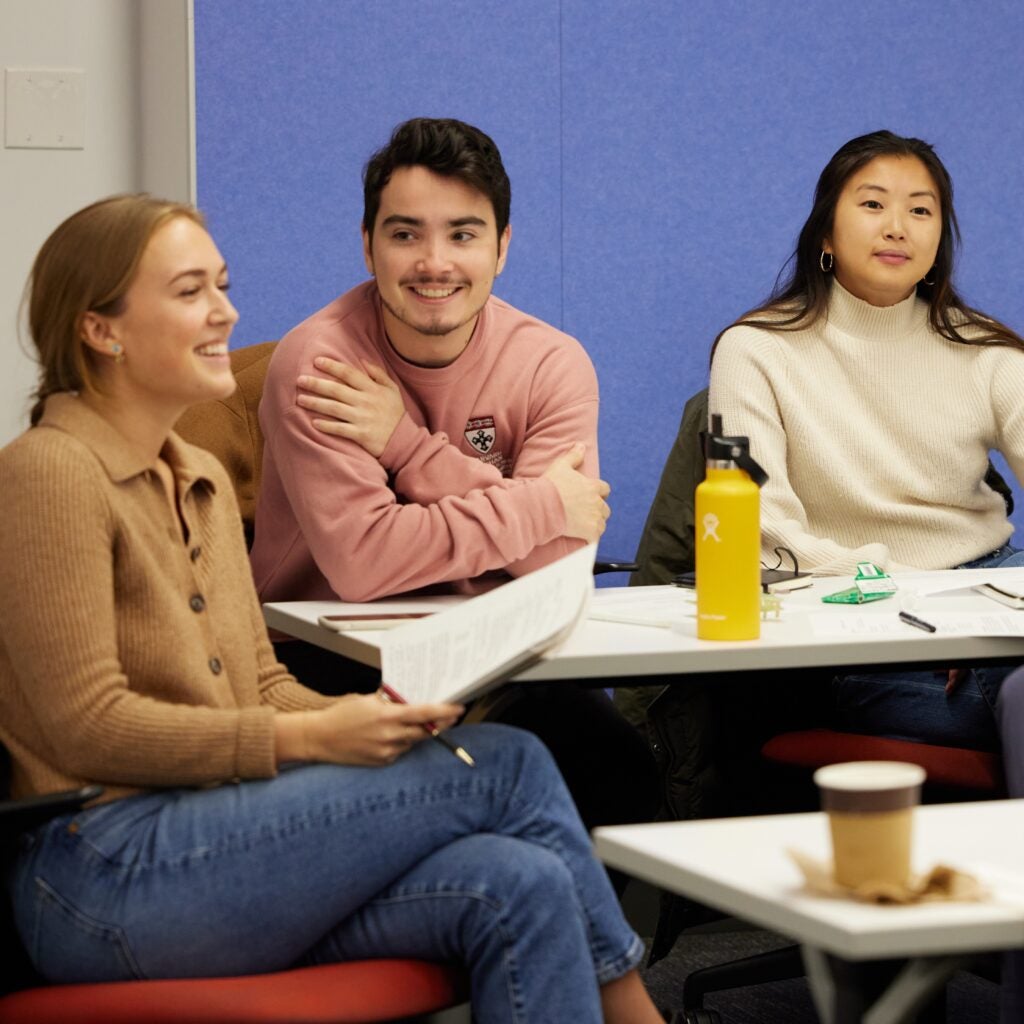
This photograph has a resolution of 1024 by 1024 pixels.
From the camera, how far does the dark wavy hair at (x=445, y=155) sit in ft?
7.97

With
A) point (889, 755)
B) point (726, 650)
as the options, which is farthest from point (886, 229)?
point (726, 650)

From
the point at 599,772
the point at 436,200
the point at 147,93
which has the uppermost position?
the point at 147,93

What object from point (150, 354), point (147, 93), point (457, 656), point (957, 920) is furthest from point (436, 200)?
point (957, 920)

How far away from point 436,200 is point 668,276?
125 cm

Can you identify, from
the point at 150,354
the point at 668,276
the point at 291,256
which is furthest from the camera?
the point at 668,276

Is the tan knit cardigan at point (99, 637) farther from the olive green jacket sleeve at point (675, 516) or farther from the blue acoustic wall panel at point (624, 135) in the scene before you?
the blue acoustic wall panel at point (624, 135)

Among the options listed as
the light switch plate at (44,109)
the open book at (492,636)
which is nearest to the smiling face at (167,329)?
the open book at (492,636)

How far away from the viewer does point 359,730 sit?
1.55 meters

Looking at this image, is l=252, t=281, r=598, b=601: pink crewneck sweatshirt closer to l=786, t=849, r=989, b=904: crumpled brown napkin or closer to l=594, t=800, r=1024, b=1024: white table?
l=594, t=800, r=1024, b=1024: white table

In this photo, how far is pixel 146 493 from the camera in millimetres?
1666

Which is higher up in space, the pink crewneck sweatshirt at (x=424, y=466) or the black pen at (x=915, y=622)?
the pink crewneck sweatshirt at (x=424, y=466)

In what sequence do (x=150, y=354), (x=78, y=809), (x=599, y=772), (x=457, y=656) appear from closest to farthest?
(x=78, y=809) < (x=457, y=656) < (x=150, y=354) < (x=599, y=772)

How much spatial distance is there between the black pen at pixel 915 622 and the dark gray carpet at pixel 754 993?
2.96 feet

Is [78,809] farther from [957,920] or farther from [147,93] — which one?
[147,93]
